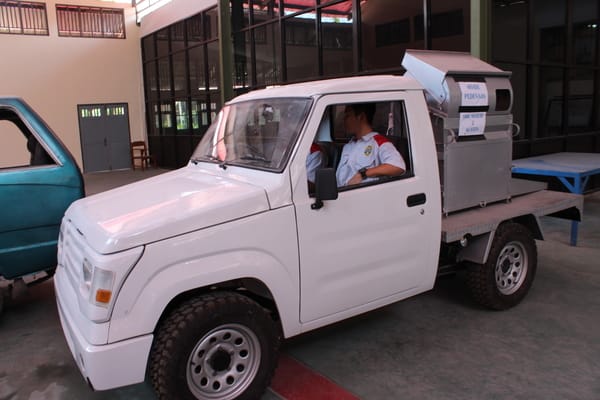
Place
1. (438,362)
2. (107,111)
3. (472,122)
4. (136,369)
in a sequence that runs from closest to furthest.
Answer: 1. (136,369)
2. (438,362)
3. (472,122)
4. (107,111)

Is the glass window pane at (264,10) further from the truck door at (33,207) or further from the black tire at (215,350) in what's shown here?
the black tire at (215,350)

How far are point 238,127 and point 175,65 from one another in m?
14.7

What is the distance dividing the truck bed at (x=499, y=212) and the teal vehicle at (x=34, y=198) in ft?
10.8

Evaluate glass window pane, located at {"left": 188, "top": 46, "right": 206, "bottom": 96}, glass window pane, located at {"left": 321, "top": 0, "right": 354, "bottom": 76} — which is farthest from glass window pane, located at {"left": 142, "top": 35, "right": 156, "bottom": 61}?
glass window pane, located at {"left": 321, "top": 0, "right": 354, "bottom": 76}

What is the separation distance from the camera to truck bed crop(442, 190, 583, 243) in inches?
150

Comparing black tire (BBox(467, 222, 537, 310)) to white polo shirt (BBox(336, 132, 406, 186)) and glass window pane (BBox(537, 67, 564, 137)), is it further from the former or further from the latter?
glass window pane (BBox(537, 67, 564, 137))

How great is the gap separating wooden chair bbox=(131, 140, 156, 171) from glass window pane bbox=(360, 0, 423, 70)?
11.1 meters

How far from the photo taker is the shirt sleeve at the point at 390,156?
138 inches

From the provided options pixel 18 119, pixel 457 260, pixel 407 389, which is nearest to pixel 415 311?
pixel 457 260

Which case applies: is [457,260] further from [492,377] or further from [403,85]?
[403,85]

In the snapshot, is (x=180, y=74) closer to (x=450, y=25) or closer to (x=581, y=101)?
(x=450, y=25)

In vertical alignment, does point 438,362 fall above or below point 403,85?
below

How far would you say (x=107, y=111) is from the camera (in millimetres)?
18859

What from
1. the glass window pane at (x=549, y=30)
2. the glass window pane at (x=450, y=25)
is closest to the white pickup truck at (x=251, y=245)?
the glass window pane at (x=450, y=25)
